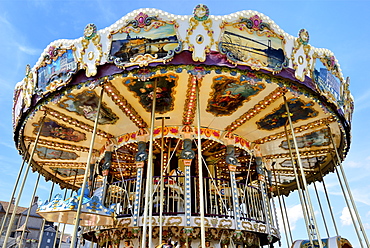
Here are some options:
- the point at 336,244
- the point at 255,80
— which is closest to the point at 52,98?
the point at 255,80

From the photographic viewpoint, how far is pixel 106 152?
1063cm

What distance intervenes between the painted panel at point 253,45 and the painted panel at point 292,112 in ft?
6.00

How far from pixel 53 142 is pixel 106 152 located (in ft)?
7.60

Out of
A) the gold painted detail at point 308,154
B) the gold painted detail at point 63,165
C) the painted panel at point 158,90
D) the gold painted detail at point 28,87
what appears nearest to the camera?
the painted panel at point 158,90

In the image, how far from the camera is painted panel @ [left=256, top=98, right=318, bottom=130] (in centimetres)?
863

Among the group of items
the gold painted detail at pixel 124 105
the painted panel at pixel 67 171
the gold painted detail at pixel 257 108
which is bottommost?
the gold painted detail at pixel 257 108

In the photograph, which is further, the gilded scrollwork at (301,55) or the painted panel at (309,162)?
the painted panel at (309,162)

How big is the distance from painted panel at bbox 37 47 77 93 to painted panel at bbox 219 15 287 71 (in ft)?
11.9

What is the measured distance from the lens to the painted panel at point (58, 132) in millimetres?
9998

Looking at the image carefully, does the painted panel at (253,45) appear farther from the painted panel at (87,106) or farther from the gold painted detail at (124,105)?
the painted panel at (87,106)

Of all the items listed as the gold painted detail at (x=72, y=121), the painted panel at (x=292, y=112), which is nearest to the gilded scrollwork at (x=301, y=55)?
the painted panel at (x=292, y=112)

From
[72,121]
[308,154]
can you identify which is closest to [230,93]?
[72,121]

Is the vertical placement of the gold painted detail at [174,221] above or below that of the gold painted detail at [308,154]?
below

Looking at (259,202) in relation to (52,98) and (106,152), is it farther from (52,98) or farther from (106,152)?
(52,98)
